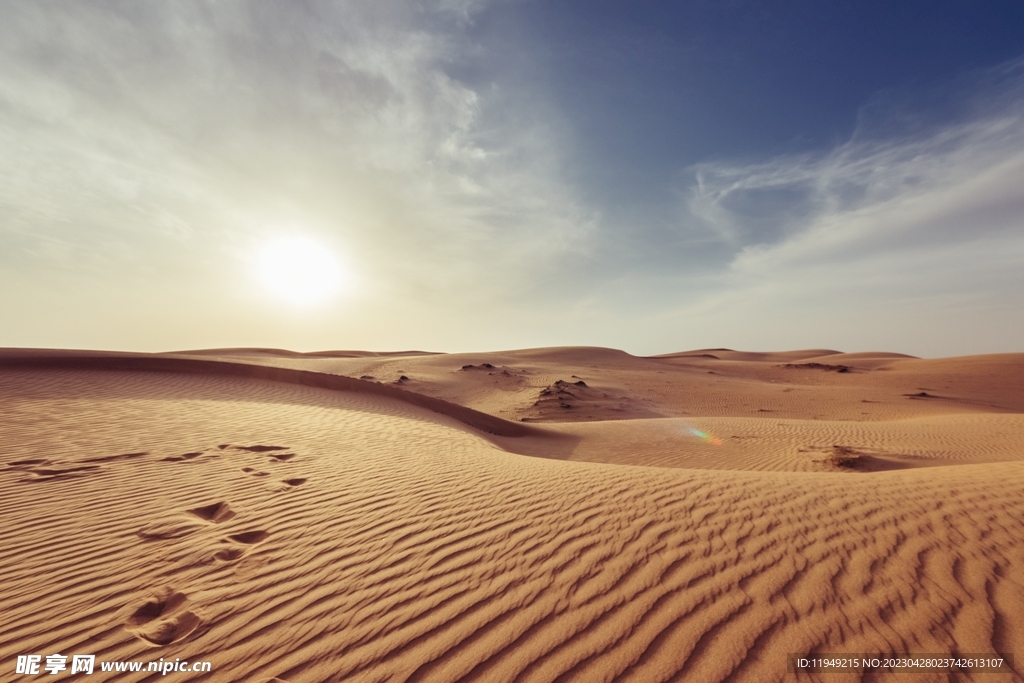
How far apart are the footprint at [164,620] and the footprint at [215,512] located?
1291 mm

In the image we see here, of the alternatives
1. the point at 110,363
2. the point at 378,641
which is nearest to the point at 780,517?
the point at 378,641

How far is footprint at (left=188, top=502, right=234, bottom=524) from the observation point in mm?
4285

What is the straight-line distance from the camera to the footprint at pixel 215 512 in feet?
14.1

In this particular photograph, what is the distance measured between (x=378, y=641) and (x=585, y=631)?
1182 millimetres

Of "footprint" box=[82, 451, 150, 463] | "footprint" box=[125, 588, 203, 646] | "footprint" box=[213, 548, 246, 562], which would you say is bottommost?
"footprint" box=[125, 588, 203, 646]

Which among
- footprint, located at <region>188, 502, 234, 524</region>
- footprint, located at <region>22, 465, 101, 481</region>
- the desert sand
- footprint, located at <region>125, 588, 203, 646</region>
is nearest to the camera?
the desert sand

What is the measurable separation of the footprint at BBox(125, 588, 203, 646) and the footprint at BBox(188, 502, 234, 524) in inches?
50.8

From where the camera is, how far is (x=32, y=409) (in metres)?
8.53

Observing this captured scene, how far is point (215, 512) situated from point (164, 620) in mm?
1890

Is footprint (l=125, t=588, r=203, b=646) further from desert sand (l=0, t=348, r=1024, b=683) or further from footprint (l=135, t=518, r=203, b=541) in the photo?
footprint (l=135, t=518, r=203, b=541)

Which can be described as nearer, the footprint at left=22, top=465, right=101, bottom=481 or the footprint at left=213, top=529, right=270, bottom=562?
the footprint at left=213, top=529, right=270, bottom=562

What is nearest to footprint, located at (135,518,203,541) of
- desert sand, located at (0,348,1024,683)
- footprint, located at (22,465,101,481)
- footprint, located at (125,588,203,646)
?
desert sand, located at (0,348,1024,683)

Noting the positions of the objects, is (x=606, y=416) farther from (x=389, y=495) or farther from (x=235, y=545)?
(x=235, y=545)

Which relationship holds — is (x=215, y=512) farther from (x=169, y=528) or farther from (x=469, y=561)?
(x=469, y=561)
